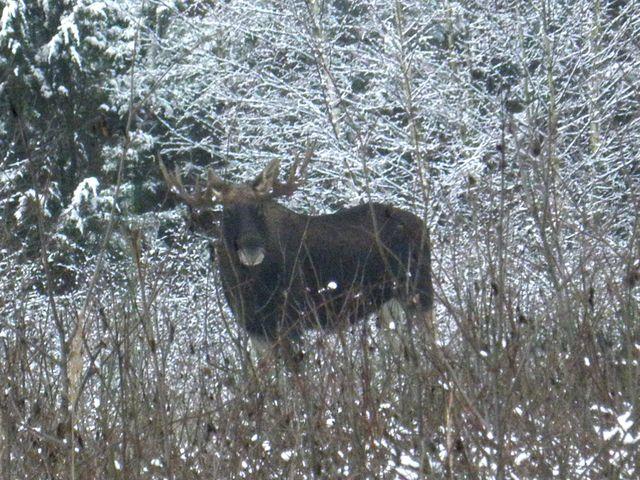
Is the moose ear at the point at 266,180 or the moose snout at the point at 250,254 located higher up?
the moose ear at the point at 266,180

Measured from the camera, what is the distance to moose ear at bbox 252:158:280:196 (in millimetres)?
9008

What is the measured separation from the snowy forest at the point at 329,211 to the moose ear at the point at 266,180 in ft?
2.03

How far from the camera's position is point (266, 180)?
9117 millimetres

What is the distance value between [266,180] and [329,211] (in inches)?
249

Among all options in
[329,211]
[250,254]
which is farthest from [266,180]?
[329,211]

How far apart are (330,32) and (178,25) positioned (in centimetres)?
246

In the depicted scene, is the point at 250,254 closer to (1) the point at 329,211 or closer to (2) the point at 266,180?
(2) the point at 266,180

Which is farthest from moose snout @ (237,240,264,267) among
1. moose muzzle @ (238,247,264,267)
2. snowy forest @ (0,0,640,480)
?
snowy forest @ (0,0,640,480)

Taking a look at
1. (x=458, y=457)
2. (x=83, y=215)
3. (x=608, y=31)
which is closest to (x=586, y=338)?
(x=458, y=457)

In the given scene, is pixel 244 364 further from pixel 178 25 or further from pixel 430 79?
pixel 178 25

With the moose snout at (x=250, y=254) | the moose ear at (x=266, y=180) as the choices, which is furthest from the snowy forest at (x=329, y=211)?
the moose ear at (x=266, y=180)

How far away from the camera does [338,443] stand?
355 cm

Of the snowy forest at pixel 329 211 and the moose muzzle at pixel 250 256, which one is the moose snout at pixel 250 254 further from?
the snowy forest at pixel 329 211

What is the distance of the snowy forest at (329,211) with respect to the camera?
3.07 metres
